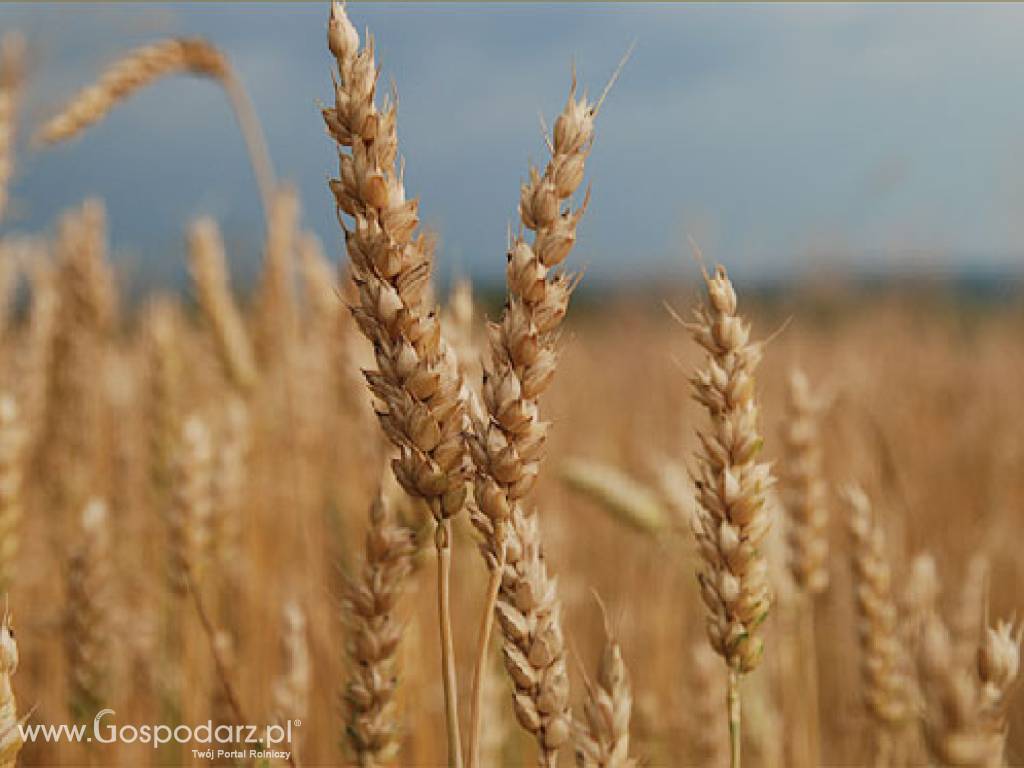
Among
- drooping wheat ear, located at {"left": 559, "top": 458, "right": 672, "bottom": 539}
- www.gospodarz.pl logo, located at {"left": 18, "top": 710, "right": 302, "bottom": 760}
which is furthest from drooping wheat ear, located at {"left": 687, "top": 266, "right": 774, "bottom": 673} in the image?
drooping wheat ear, located at {"left": 559, "top": 458, "right": 672, "bottom": 539}

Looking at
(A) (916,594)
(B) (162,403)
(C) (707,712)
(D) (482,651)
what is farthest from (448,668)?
(B) (162,403)

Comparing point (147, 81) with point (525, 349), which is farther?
point (147, 81)

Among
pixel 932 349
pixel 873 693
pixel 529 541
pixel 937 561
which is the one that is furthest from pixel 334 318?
pixel 932 349

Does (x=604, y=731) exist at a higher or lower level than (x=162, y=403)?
lower

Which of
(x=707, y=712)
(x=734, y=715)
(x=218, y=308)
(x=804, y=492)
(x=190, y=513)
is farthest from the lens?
(x=218, y=308)

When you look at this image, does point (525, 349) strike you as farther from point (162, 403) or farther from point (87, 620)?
point (162, 403)

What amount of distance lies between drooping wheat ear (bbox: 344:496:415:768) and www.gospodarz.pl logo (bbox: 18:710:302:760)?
6cm

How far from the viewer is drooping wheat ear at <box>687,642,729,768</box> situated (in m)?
Result: 1.52

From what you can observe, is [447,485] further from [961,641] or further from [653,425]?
[653,425]

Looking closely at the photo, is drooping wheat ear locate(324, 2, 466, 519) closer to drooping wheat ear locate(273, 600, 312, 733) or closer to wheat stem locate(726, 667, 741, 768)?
wheat stem locate(726, 667, 741, 768)

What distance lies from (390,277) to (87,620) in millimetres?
878

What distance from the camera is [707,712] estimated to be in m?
1.53

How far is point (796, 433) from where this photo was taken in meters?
1.27

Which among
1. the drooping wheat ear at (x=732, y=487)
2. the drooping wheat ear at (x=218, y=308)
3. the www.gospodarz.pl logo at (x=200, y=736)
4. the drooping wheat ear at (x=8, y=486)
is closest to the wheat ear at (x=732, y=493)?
the drooping wheat ear at (x=732, y=487)
